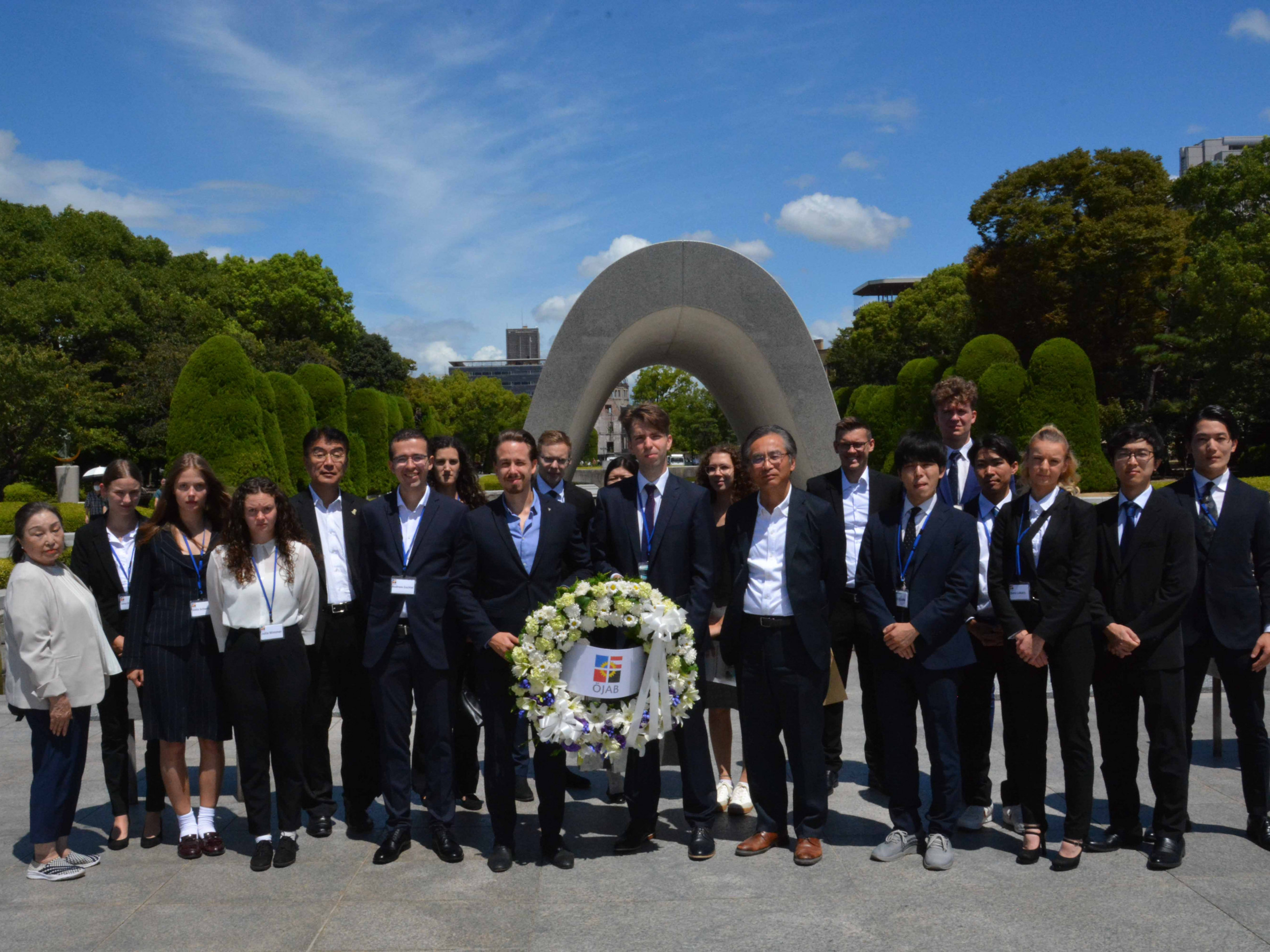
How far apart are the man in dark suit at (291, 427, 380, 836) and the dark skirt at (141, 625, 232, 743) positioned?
522mm

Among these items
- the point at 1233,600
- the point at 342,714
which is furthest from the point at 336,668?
the point at 1233,600

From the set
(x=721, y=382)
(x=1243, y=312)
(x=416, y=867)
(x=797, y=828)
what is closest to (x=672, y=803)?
(x=797, y=828)

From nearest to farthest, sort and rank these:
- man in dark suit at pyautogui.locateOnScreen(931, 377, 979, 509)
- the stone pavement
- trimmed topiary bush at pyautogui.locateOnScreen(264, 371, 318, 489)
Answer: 1. the stone pavement
2. man in dark suit at pyautogui.locateOnScreen(931, 377, 979, 509)
3. trimmed topiary bush at pyautogui.locateOnScreen(264, 371, 318, 489)

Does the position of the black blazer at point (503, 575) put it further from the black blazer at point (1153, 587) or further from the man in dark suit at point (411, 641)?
the black blazer at point (1153, 587)

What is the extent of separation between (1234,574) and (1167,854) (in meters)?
1.48

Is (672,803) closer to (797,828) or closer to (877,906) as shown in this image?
(797,828)

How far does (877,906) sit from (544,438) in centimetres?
358

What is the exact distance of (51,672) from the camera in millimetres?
4508

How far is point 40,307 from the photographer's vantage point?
113 ft

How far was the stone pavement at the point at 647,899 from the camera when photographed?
379 centimetres

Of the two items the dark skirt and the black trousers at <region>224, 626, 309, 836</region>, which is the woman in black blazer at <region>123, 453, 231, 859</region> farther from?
the black trousers at <region>224, 626, 309, 836</region>

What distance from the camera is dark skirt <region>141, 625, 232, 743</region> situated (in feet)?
15.4

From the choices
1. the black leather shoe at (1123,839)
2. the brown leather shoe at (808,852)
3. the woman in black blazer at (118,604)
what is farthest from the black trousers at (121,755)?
the black leather shoe at (1123,839)

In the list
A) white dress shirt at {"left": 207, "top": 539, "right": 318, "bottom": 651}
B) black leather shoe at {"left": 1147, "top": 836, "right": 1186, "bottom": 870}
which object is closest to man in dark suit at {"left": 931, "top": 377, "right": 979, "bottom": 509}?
black leather shoe at {"left": 1147, "top": 836, "right": 1186, "bottom": 870}
